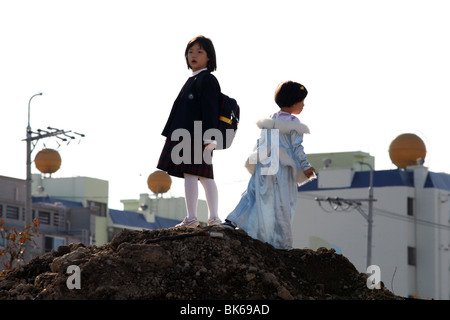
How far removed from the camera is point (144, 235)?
866cm

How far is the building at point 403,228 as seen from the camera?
52.7 m

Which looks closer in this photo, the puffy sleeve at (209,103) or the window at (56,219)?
the puffy sleeve at (209,103)

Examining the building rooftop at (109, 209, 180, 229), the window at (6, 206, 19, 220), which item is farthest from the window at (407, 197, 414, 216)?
the window at (6, 206, 19, 220)

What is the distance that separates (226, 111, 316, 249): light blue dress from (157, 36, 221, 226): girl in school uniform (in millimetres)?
332

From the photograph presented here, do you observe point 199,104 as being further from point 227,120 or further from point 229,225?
point 229,225

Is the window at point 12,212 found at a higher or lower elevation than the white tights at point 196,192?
lower

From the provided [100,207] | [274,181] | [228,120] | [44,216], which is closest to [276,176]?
[274,181]

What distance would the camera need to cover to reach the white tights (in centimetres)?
955

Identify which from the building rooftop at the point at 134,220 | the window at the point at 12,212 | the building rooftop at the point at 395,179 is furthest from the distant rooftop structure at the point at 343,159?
the window at the point at 12,212

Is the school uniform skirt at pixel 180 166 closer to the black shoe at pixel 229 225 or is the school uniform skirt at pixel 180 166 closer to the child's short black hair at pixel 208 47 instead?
Result: the black shoe at pixel 229 225

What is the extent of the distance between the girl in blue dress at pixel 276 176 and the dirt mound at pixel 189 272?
484mm
